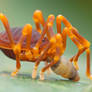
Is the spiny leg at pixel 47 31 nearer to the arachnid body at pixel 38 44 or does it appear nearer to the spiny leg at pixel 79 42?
the arachnid body at pixel 38 44

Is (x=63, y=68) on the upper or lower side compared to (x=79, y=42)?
lower

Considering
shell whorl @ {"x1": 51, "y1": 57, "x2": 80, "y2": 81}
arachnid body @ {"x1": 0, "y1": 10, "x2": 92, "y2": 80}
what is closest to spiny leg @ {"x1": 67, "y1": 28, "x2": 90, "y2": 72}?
arachnid body @ {"x1": 0, "y1": 10, "x2": 92, "y2": 80}

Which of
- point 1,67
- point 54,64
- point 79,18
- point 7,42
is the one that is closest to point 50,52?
point 54,64

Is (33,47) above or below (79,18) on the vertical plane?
below

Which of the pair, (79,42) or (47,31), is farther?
(79,42)

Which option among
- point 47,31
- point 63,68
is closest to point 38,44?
point 47,31

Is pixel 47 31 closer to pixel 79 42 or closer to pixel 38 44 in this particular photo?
pixel 38 44

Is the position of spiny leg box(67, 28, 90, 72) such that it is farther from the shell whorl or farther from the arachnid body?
the shell whorl

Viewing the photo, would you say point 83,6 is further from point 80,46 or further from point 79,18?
point 80,46

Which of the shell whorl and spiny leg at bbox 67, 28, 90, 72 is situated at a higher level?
spiny leg at bbox 67, 28, 90, 72

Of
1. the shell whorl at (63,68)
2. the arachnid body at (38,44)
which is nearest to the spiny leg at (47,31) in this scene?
the arachnid body at (38,44)

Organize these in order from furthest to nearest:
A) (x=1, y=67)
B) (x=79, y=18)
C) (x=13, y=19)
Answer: (x=79, y=18)
(x=13, y=19)
(x=1, y=67)
